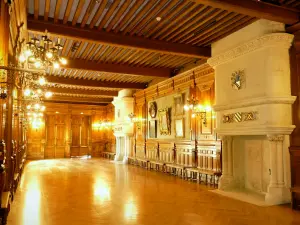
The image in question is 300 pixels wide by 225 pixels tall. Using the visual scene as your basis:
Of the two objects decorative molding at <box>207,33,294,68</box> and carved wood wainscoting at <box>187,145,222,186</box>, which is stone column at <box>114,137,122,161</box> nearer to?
carved wood wainscoting at <box>187,145,222,186</box>

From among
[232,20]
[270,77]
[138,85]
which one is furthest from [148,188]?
[138,85]

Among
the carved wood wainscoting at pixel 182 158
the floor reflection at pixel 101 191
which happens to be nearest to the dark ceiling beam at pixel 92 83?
the carved wood wainscoting at pixel 182 158

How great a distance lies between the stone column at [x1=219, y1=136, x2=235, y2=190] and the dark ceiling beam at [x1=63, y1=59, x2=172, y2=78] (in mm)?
4226

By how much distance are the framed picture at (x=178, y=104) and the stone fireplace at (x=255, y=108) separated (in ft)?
8.90

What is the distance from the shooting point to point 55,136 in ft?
63.6

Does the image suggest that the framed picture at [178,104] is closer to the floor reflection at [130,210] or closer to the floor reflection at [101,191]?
the floor reflection at [101,191]

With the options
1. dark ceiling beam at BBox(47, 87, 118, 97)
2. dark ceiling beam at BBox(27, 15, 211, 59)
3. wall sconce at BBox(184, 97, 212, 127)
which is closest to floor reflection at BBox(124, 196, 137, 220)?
dark ceiling beam at BBox(27, 15, 211, 59)

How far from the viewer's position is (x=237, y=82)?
719cm

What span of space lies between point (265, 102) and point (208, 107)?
9.31 ft

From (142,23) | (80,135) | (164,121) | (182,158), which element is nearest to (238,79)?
(142,23)

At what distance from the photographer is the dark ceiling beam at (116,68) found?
977 cm

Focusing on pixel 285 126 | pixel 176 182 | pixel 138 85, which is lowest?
pixel 176 182

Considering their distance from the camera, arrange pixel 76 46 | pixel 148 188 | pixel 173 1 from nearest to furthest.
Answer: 1. pixel 173 1
2. pixel 148 188
3. pixel 76 46

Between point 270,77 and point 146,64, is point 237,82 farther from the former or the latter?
point 146,64
